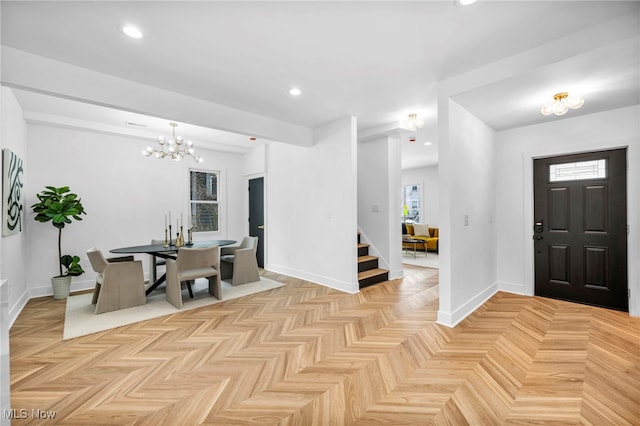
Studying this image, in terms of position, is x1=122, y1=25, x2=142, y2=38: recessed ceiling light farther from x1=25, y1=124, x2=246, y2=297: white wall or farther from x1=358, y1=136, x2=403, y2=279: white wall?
x1=358, y1=136, x2=403, y2=279: white wall

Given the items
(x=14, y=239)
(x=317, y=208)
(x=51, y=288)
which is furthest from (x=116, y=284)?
(x=317, y=208)

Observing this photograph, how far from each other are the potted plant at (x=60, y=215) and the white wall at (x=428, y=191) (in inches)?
350

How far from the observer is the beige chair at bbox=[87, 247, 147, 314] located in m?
3.43

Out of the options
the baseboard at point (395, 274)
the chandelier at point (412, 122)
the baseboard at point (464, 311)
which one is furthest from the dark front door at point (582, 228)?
the baseboard at point (395, 274)

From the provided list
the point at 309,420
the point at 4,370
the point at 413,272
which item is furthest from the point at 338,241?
the point at 4,370

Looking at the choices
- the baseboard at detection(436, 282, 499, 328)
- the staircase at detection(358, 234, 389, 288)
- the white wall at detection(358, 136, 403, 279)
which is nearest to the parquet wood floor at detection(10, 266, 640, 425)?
the baseboard at detection(436, 282, 499, 328)

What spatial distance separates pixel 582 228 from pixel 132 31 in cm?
534

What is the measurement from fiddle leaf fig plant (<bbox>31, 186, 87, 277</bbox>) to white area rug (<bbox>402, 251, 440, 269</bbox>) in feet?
20.8

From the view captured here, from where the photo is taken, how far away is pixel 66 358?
2.40 m

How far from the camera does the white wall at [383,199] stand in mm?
5055

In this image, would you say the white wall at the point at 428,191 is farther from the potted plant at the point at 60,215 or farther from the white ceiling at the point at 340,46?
the potted plant at the point at 60,215

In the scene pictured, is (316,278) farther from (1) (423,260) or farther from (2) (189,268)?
(1) (423,260)

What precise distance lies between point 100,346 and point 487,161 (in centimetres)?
501

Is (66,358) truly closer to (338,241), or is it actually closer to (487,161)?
(338,241)
